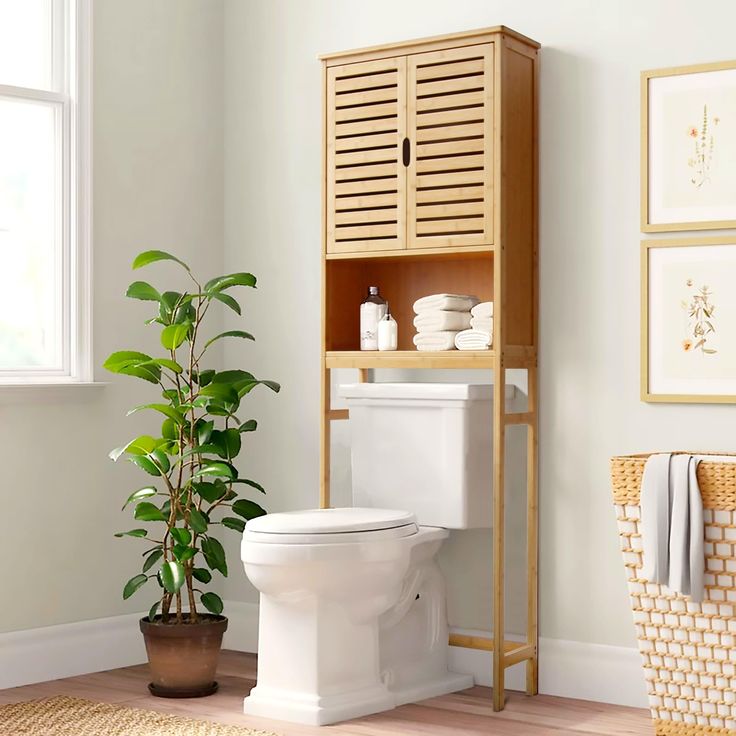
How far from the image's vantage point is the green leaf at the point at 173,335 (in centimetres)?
375

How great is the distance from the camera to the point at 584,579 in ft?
12.2

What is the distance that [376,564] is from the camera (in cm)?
346

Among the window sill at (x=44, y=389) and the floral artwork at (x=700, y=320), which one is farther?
the window sill at (x=44, y=389)

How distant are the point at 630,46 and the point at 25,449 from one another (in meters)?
2.17

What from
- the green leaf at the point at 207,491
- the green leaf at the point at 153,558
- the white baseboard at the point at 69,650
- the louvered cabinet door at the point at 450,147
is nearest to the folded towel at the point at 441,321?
the louvered cabinet door at the point at 450,147

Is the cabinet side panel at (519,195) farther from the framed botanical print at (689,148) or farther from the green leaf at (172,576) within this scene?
the green leaf at (172,576)

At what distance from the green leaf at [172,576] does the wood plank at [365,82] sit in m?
1.50

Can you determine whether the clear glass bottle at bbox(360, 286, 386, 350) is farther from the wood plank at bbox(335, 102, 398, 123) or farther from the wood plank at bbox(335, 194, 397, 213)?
the wood plank at bbox(335, 102, 398, 123)

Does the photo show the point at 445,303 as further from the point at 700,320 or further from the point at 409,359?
the point at 700,320

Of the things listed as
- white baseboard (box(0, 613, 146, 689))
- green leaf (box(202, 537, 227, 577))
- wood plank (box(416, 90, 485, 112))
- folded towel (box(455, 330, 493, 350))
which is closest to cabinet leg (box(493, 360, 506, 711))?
folded towel (box(455, 330, 493, 350))

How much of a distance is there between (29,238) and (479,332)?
57.6 inches

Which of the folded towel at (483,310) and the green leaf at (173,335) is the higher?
the folded towel at (483,310)

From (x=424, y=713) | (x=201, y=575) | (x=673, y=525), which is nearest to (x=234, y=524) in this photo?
(x=201, y=575)

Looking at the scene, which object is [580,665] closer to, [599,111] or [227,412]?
[227,412]
